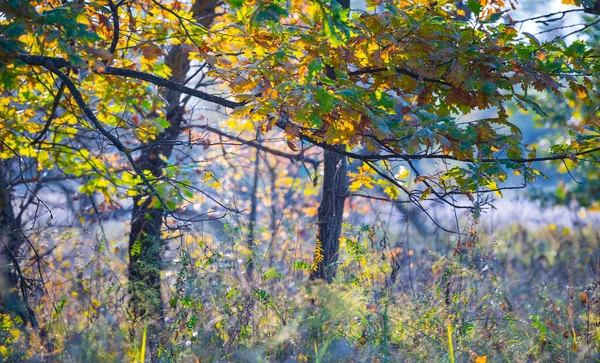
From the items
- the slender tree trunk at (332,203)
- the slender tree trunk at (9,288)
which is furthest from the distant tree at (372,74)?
the slender tree trunk at (332,203)

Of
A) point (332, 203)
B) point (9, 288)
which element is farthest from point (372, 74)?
point (9, 288)

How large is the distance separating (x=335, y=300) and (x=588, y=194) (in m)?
12.6

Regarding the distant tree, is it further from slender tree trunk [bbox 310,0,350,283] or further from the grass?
slender tree trunk [bbox 310,0,350,283]

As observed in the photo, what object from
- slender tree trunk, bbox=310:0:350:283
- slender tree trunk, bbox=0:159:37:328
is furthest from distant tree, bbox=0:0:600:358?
slender tree trunk, bbox=310:0:350:283

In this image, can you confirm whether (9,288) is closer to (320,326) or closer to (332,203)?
(320,326)

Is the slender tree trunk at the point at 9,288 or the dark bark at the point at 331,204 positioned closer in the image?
the slender tree trunk at the point at 9,288

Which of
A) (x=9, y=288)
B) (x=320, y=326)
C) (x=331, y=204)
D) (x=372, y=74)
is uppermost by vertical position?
(x=372, y=74)

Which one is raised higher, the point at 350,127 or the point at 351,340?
the point at 350,127

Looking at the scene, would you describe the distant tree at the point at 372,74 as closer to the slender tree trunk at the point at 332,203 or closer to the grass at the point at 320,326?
the grass at the point at 320,326

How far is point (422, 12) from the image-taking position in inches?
173

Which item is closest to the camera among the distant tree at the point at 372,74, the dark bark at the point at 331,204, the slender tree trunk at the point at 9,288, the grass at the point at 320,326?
the distant tree at the point at 372,74

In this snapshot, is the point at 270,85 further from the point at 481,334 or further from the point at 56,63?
the point at 481,334

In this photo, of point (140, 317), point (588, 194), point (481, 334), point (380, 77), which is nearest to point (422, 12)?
point (380, 77)

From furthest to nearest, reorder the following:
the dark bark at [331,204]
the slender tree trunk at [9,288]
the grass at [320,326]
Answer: the dark bark at [331,204] → the slender tree trunk at [9,288] → the grass at [320,326]
